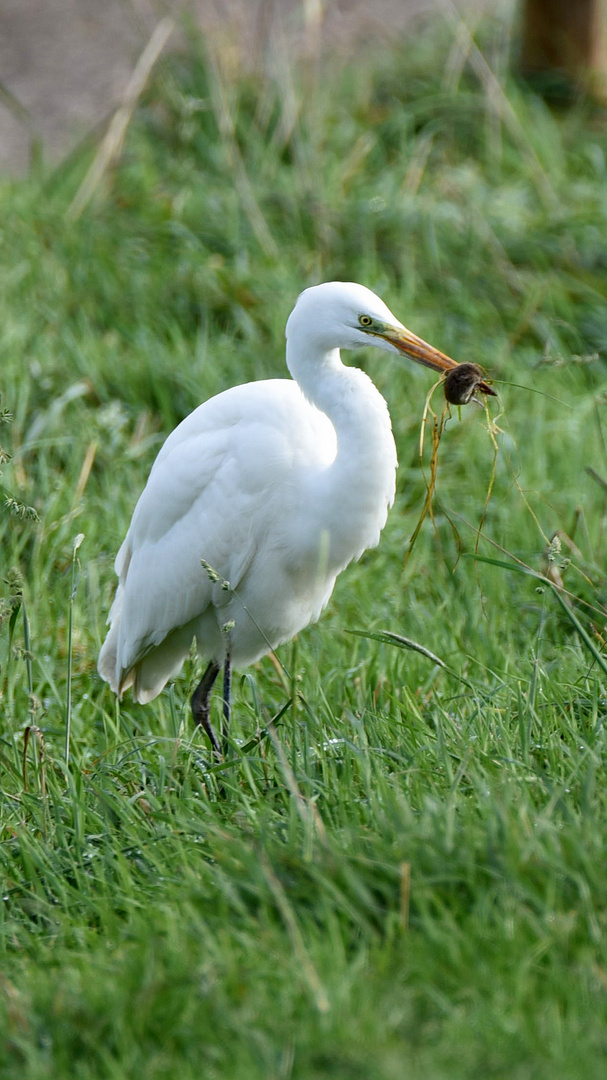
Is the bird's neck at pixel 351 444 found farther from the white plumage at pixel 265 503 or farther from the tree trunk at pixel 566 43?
the tree trunk at pixel 566 43

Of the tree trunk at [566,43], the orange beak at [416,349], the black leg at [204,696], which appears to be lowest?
the black leg at [204,696]

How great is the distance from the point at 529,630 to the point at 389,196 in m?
2.99

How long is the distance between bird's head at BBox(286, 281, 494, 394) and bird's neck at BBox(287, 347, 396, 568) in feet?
0.22

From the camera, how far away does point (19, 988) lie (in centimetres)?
199

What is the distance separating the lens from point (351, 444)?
9.36 ft

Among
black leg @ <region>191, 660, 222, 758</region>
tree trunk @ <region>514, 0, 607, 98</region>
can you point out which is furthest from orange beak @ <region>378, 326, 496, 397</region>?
tree trunk @ <region>514, 0, 607, 98</region>

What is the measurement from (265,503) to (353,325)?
1.81 feet

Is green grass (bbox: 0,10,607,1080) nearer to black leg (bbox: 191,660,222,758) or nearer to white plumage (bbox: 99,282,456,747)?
black leg (bbox: 191,660,222,758)

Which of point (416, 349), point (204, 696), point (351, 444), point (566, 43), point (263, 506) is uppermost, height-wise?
point (566, 43)

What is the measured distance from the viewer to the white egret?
9.30 feet

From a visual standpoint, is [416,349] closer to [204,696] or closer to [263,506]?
[263,506]

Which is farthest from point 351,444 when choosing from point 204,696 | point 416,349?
point 204,696

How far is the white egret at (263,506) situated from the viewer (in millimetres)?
2836

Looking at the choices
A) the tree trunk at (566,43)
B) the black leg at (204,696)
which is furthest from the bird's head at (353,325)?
the tree trunk at (566,43)
